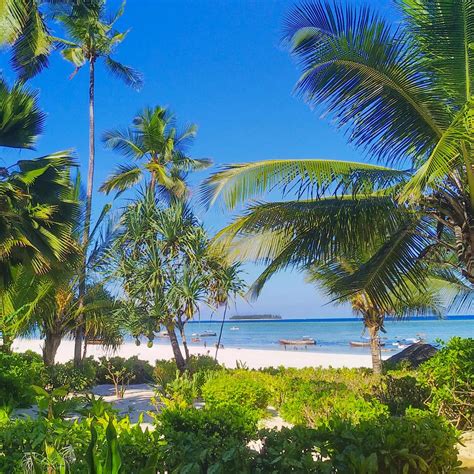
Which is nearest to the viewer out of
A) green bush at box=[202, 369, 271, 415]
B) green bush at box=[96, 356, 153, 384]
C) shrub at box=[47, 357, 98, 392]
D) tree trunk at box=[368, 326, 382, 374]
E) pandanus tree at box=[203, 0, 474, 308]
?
pandanus tree at box=[203, 0, 474, 308]

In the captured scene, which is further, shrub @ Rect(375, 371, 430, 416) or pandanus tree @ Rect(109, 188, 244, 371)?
pandanus tree @ Rect(109, 188, 244, 371)

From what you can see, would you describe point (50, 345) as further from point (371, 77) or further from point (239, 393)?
point (371, 77)

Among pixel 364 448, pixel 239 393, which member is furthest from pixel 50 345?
pixel 364 448

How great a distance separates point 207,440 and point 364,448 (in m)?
1.41

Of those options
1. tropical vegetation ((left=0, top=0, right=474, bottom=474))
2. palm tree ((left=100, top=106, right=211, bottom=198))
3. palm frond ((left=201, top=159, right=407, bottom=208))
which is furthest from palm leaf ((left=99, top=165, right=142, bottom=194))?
palm frond ((left=201, top=159, right=407, bottom=208))

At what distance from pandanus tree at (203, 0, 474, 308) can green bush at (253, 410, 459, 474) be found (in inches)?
90.2

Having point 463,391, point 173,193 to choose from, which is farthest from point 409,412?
point 173,193

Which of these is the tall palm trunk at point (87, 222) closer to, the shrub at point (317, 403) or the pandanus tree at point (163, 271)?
the pandanus tree at point (163, 271)

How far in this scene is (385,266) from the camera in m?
7.12

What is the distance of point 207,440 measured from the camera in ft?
14.6

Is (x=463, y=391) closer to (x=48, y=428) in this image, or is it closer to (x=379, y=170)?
(x=379, y=170)

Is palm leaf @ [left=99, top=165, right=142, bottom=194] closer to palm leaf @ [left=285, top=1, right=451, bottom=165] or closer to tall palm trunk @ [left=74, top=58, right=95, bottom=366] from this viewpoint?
tall palm trunk @ [left=74, top=58, right=95, bottom=366]

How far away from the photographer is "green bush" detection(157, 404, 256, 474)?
11.9ft

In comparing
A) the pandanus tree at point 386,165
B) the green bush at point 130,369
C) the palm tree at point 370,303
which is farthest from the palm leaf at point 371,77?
the green bush at point 130,369
